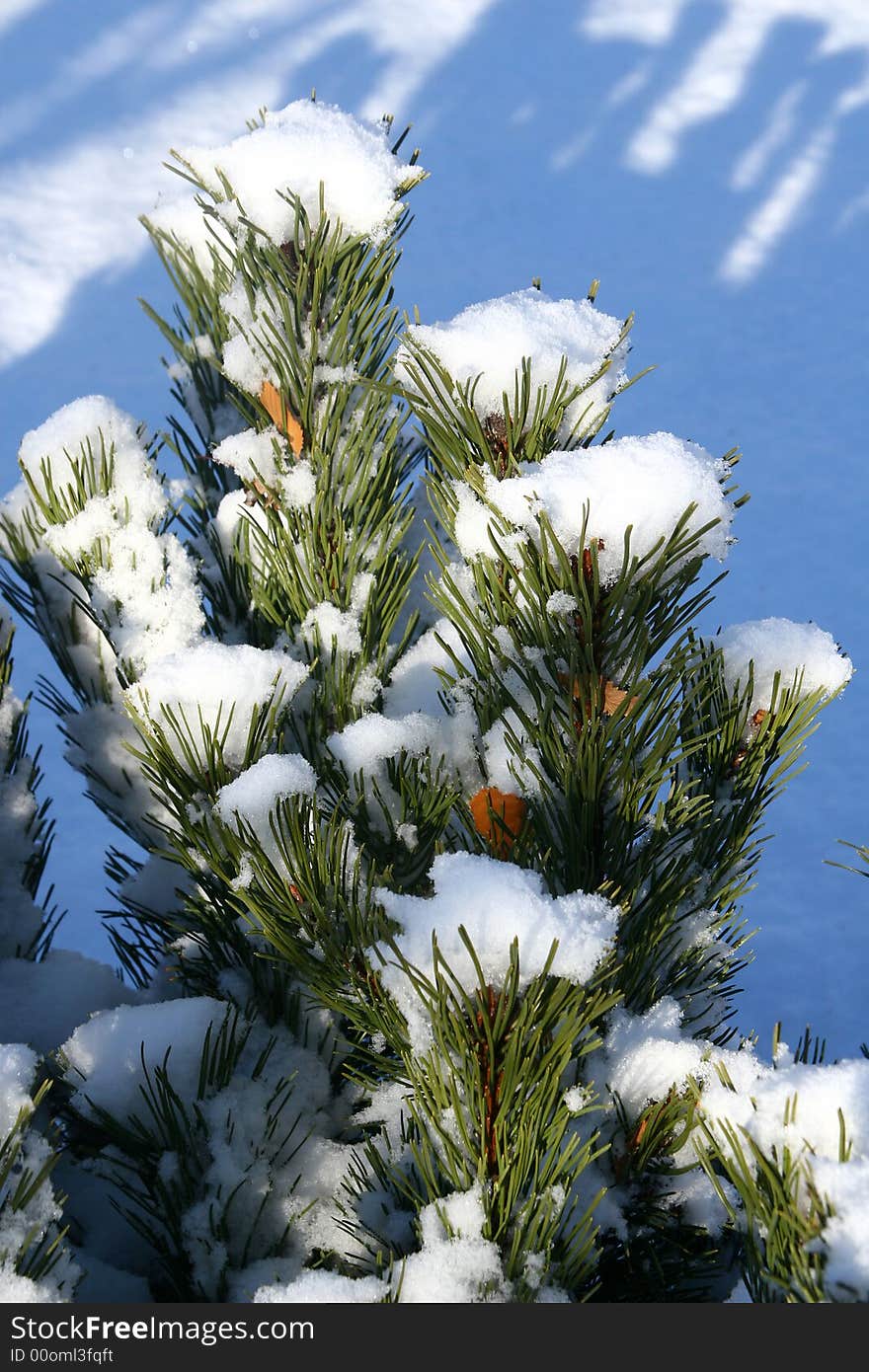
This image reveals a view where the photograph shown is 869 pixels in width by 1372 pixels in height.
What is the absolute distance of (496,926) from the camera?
1.51 ft

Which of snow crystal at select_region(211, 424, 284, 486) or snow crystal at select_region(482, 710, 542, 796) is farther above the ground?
snow crystal at select_region(211, 424, 284, 486)

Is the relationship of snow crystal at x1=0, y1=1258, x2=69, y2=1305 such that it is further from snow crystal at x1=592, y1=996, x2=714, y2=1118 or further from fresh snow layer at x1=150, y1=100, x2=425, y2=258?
fresh snow layer at x1=150, y1=100, x2=425, y2=258

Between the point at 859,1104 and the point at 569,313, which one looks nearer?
the point at 859,1104

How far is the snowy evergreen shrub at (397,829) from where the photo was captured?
0.47 metres

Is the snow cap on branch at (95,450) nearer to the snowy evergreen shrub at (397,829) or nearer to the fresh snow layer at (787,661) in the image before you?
the snowy evergreen shrub at (397,829)

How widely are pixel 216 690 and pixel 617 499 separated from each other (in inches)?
8.5

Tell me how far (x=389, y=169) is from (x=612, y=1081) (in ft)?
1.73

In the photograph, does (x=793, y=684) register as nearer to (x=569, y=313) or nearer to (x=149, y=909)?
(x=569, y=313)

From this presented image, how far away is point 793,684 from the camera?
0.64 metres

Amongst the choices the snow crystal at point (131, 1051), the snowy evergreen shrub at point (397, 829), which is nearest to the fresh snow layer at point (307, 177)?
the snowy evergreen shrub at point (397, 829)

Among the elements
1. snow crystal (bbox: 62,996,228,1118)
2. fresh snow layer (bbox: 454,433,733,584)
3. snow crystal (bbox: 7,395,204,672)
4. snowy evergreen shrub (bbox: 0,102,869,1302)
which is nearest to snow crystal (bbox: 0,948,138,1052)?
snowy evergreen shrub (bbox: 0,102,869,1302)

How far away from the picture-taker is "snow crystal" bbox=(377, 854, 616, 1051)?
458mm

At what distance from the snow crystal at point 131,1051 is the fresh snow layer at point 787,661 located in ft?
1.08

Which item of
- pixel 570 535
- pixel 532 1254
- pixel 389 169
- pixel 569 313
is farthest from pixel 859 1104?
pixel 389 169
